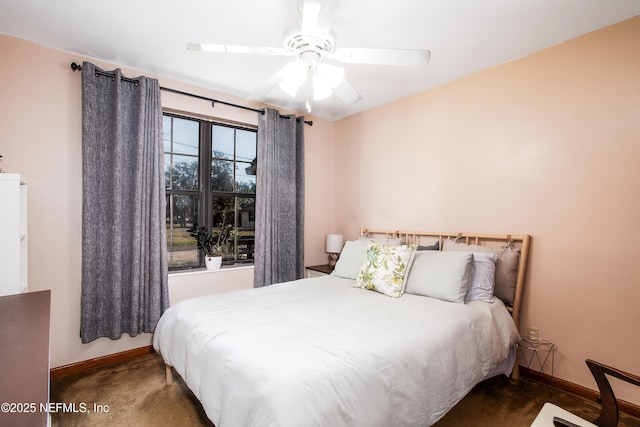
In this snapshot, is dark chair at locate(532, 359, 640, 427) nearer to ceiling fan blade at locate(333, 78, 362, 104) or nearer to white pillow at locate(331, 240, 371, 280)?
white pillow at locate(331, 240, 371, 280)

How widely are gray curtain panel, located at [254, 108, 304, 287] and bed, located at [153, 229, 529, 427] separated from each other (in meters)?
0.87

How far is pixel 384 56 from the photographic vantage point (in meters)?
1.69

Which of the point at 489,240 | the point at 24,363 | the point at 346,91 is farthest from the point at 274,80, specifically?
the point at 489,240

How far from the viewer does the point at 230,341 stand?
1516mm

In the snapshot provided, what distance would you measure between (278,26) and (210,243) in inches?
82.8

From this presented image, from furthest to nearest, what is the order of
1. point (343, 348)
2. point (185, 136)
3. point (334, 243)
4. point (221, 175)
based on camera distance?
point (334, 243) < point (221, 175) < point (185, 136) < point (343, 348)

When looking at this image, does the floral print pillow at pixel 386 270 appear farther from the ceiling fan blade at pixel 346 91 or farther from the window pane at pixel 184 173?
the window pane at pixel 184 173

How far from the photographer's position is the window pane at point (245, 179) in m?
3.44

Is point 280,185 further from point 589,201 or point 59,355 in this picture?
point 589,201

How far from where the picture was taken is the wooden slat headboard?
2334mm

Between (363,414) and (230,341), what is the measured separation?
71cm

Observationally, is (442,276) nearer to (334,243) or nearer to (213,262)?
(334,243)

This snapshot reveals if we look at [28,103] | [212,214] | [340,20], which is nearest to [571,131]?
[340,20]

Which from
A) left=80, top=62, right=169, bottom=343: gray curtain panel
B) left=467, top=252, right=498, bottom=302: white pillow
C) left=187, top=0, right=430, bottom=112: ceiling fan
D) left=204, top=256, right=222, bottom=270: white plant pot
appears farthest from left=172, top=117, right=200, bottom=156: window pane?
left=467, top=252, right=498, bottom=302: white pillow
